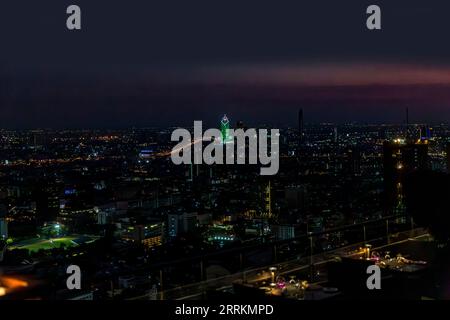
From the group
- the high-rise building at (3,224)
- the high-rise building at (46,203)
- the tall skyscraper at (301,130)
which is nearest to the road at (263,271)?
the high-rise building at (3,224)

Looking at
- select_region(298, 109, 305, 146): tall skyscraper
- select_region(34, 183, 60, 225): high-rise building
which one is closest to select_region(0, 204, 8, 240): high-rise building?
select_region(34, 183, 60, 225): high-rise building

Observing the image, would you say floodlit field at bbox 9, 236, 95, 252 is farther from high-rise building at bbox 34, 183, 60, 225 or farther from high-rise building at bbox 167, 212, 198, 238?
high-rise building at bbox 167, 212, 198, 238

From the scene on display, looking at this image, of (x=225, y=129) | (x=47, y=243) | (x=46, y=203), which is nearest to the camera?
(x=47, y=243)

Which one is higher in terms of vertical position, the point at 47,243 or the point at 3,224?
the point at 3,224

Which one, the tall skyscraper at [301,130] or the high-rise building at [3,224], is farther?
the tall skyscraper at [301,130]

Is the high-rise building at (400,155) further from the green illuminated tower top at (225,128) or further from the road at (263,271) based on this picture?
the road at (263,271)

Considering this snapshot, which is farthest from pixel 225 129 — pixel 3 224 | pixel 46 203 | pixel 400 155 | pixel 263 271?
pixel 263 271

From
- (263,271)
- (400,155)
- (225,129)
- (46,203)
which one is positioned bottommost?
(263,271)

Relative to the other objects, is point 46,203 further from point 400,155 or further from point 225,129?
point 400,155

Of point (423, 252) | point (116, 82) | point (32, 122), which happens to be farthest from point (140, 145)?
point (423, 252)

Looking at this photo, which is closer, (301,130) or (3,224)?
(3,224)

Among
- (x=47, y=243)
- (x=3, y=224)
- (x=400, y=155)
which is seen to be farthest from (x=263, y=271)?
(x=400, y=155)

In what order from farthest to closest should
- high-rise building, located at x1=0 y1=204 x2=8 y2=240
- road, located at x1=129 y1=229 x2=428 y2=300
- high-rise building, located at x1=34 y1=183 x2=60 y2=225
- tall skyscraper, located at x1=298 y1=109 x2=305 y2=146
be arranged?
tall skyscraper, located at x1=298 y1=109 x2=305 y2=146
high-rise building, located at x1=34 y1=183 x2=60 y2=225
high-rise building, located at x1=0 y1=204 x2=8 y2=240
road, located at x1=129 y1=229 x2=428 y2=300

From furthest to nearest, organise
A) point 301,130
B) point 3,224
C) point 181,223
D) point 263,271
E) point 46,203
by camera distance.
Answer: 1. point 301,130
2. point 181,223
3. point 46,203
4. point 3,224
5. point 263,271
